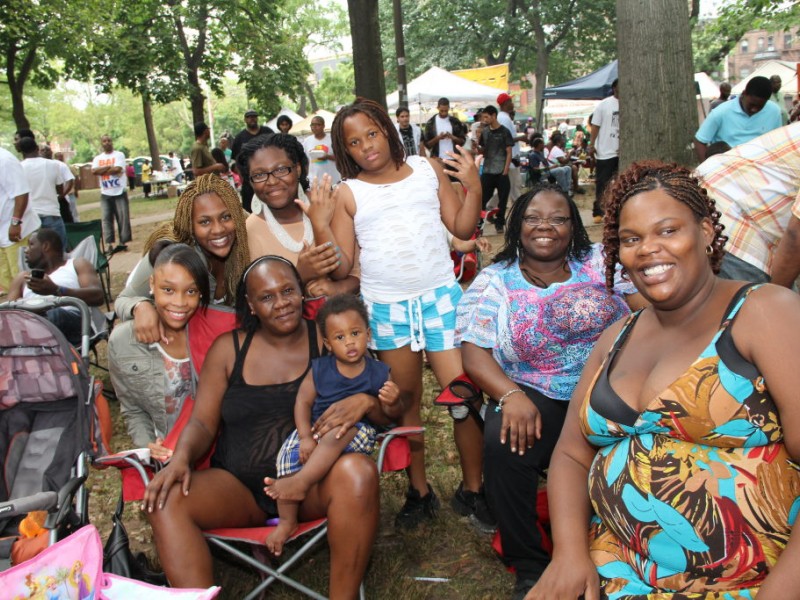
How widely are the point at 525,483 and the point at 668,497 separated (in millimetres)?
939

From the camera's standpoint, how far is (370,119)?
3186 millimetres

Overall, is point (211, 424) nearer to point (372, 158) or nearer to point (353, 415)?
point (353, 415)

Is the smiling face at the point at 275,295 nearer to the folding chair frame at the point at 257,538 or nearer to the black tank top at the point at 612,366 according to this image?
the folding chair frame at the point at 257,538

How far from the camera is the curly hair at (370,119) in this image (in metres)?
3.20

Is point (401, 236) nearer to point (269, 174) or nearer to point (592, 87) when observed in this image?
point (269, 174)

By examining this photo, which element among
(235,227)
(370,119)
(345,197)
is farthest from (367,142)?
(235,227)

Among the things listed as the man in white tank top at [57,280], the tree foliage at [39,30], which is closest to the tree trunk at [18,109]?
the tree foliage at [39,30]

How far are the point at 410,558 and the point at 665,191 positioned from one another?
2.03 m

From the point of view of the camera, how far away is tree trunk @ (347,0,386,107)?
27.5ft

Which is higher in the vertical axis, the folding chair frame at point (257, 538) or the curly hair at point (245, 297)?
the curly hair at point (245, 297)

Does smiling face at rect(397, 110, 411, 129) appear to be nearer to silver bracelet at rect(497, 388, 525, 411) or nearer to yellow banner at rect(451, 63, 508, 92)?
silver bracelet at rect(497, 388, 525, 411)

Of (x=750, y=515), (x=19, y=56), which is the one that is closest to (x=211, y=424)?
(x=750, y=515)

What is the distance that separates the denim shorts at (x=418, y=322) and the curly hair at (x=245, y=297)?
0.42m

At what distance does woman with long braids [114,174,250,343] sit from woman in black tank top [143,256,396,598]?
1.22 ft
